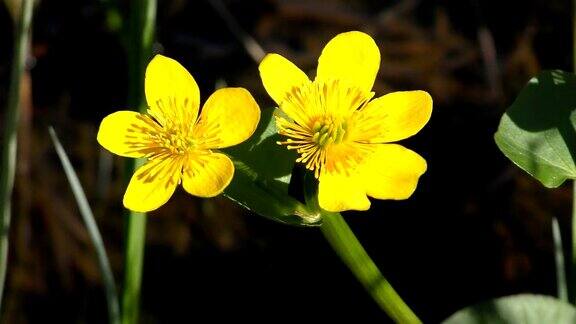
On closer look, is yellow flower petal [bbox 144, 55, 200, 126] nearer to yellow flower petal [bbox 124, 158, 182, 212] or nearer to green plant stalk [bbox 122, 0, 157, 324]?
yellow flower petal [bbox 124, 158, 182, 212]

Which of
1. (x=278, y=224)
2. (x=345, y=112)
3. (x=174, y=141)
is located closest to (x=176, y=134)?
(x=174, y=141)

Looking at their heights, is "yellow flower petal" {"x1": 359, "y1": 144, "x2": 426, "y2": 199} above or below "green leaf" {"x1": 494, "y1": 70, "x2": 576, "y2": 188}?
above

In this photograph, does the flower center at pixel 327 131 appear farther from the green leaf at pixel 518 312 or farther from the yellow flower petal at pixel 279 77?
the green leaf at pixel 518 312

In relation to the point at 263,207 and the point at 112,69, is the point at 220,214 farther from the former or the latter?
the point at 263,207

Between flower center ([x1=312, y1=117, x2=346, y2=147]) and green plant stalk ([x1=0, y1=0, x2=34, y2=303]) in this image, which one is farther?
green plant stalk ([x1=0, y1=0, x2=34, y2=303])

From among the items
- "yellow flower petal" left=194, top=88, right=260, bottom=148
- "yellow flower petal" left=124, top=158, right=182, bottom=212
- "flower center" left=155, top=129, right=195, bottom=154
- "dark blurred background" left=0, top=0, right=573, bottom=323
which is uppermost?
"yellow flower petal" left=194, top=88, right=260, bottom=148

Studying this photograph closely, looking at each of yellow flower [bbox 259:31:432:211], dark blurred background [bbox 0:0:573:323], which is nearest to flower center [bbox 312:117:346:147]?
yellow flower [bbox 259:31:432:211]

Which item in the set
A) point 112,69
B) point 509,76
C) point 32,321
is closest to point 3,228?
point 32,321
